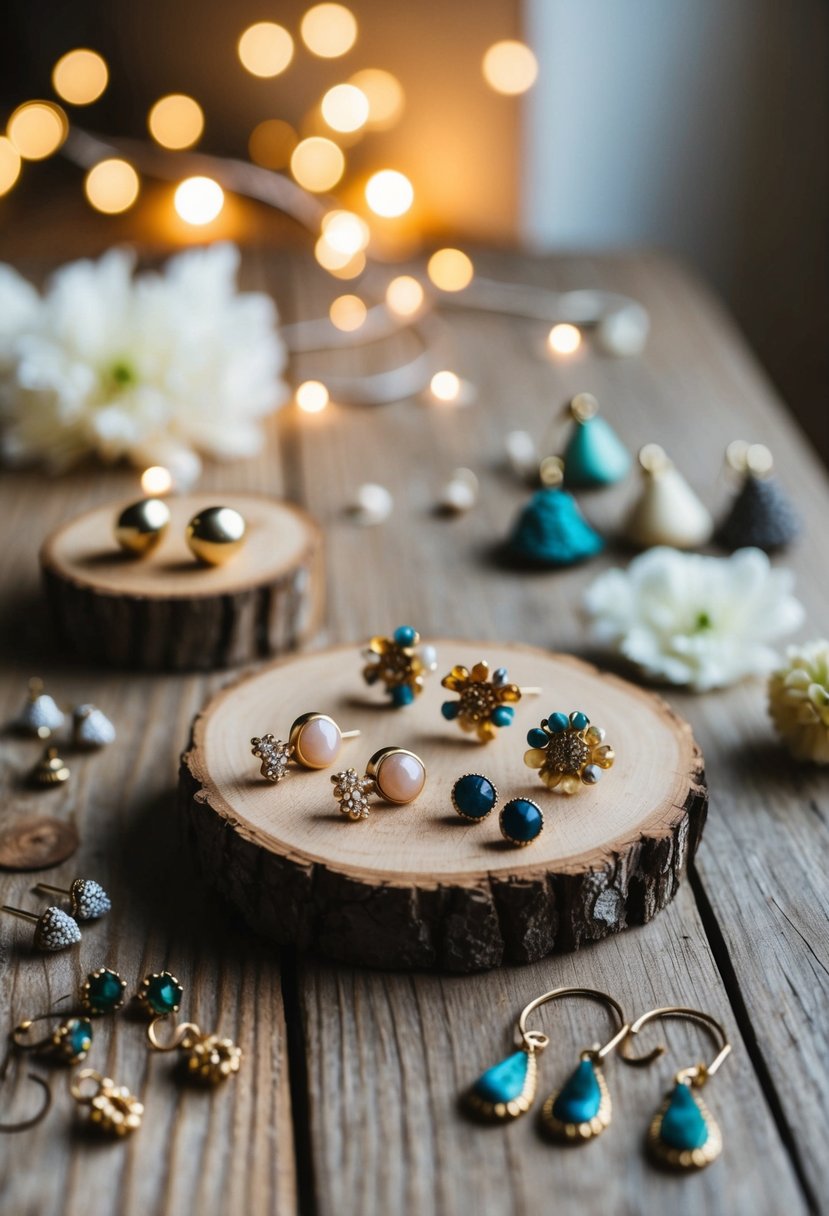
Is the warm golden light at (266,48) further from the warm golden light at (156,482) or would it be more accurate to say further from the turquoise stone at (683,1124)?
the turquoise stone at (683,1124)

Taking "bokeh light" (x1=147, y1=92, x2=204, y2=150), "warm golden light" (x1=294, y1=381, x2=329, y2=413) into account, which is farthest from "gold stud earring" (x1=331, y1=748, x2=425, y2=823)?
"bokeh light" (x1=147, y1=92, x2=204, y2=150)

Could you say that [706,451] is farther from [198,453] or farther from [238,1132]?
[238,1132]

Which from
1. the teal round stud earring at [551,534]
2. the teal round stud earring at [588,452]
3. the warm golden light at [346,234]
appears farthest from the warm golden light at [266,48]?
the teal round stud earring at [551,534]

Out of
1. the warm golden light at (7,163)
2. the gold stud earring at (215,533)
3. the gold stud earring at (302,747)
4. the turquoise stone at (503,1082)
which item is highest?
the turquoise stone at (503,1082)

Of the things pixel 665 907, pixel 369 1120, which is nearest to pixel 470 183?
pixel 665 907

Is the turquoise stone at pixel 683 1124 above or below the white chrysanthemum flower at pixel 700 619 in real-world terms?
above
